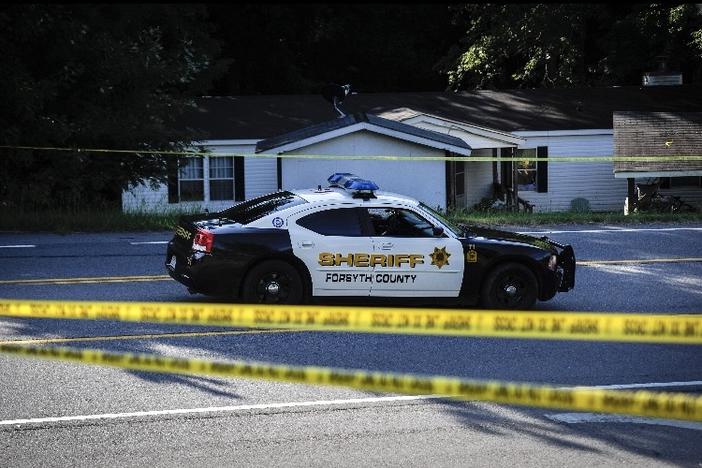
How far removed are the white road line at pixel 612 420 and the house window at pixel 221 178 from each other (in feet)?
83.5

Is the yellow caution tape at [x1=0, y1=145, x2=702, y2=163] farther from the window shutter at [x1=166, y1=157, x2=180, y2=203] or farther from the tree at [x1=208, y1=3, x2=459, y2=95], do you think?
the tree at [x1=208, y1=3, x2=459, y2=95]

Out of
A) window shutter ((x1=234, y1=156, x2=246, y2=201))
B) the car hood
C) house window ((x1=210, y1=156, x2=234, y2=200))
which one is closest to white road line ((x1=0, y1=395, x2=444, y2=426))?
the car hood

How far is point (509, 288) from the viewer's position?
1330 centimetres

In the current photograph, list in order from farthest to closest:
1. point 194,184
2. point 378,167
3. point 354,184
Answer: point 194,184 → point 378,167 → point 354,184

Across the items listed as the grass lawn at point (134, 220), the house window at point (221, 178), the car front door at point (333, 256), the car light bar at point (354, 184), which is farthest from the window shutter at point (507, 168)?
the car front door at point (333, 256)

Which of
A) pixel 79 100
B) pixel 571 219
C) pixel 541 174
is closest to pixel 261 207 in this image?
pixel 571 219

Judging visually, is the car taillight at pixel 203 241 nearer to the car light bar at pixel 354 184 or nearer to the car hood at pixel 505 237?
the car light bar at pixel 354 184

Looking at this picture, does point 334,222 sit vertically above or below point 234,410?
above

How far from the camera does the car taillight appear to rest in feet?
42.0

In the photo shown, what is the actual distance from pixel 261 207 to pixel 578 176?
23963 millimetres

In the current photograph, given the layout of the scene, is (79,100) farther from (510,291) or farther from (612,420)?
(612,420)

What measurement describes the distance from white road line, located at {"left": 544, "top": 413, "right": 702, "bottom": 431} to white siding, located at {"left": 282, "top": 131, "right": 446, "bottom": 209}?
20.9 meters

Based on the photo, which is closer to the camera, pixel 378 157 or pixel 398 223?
pixel 398 223

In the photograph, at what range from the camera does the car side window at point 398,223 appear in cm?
1319
